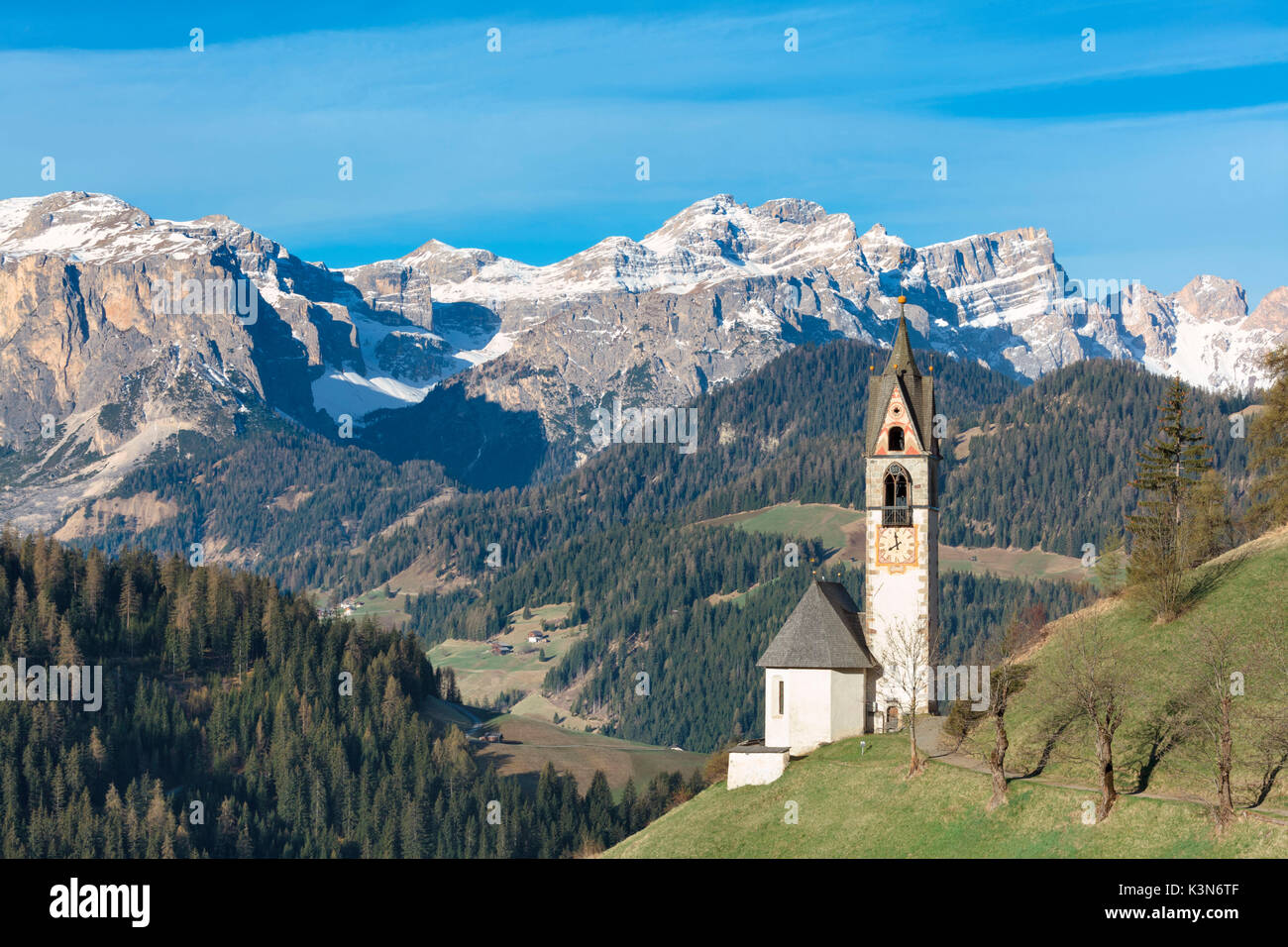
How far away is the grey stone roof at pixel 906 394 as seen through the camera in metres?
115

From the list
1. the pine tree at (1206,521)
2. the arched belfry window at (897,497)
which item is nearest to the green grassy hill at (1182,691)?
the pine tree at (1206,521)

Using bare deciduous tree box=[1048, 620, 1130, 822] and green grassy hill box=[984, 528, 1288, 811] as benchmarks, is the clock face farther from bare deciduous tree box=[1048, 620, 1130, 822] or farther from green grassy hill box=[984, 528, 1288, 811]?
bare deciduous tree box=[1048, 620, 1130, 822]

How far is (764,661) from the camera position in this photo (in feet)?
364

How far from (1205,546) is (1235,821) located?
59.4 m

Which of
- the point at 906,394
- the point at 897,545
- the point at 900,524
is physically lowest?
the point at 897,545

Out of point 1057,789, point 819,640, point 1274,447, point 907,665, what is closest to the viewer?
point 1057,789

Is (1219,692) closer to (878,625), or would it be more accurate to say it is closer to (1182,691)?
(1182,691)

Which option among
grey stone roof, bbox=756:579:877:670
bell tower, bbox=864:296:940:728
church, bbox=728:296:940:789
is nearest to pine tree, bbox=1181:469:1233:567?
bell tower, bbox=864:296:940:728

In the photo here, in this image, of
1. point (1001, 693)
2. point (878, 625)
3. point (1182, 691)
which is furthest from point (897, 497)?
point (1182, 691)

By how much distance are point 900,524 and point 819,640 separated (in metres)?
11.1

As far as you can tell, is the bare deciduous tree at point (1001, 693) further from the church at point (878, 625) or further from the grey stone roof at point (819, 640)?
the grey stone roof at point (819, 640)

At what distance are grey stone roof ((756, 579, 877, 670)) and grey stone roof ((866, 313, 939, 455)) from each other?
1224 cm

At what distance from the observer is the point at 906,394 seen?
115375mm
